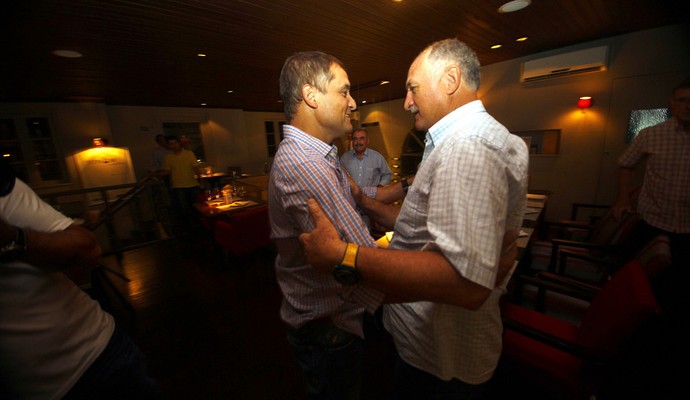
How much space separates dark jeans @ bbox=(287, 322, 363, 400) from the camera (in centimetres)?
98

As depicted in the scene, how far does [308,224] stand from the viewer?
2.62ft

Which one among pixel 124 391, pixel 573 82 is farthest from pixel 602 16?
pixel 124 391

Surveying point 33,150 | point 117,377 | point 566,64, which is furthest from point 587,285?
point 33,150

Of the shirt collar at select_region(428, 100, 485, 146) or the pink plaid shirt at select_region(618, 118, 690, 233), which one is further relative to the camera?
the pink plaid shirt at select_region(618, 118, 690, 233)

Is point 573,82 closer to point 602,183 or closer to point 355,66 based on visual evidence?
point 602,183

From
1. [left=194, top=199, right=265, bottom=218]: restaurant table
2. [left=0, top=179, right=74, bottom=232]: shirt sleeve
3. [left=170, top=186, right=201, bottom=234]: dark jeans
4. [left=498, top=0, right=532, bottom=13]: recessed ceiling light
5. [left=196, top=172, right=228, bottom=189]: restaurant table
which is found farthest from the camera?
[left=196, top=172, right=228, bottom=189]: restaurant table

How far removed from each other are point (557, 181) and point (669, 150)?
2.82 m

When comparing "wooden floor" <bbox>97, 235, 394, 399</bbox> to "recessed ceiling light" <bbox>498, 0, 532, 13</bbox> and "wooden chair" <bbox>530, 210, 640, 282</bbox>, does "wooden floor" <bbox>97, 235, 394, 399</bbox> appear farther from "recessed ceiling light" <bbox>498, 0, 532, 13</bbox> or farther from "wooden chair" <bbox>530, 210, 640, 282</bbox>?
"recessed ceiling light" <bbox>498, 0, 532, 13</bbox>

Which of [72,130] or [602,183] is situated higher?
[72,130]

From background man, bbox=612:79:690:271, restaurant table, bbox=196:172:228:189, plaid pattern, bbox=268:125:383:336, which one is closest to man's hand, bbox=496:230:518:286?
plaid pattern, bbox=268:125:383:336

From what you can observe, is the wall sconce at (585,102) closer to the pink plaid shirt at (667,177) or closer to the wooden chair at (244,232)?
the pink plaid shirt at (667,177)

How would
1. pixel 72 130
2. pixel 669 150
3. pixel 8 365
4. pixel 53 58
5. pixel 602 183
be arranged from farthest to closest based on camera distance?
pixel 72 130 → pixel 602 183 → pixel 53 58 → pixel 669 150 → pixel 8 365

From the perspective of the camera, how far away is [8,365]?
0.75 meters

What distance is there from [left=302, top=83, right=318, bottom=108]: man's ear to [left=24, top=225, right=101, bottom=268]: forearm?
0.94 metres
